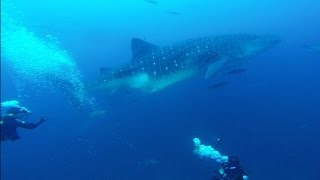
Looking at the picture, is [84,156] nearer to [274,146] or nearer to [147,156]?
[147,156]

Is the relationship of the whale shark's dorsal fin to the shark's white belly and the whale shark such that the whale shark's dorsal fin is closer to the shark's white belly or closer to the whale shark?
the whale shark

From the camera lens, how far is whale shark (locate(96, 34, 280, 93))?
1259 centimetres

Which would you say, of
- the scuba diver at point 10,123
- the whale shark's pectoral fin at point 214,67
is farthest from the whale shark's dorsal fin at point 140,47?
the scuba diver at point 10,123

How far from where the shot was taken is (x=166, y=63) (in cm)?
1275

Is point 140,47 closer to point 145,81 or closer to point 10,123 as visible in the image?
point 145,81

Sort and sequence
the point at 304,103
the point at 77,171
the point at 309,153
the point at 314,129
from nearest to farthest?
1. the point at 309,153
2. the point at 314,129
3. the point at 77,171
4. the point at 304,103

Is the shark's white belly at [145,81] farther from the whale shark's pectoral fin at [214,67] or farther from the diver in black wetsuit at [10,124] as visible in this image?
the diver in black wetsuit at [10,124]

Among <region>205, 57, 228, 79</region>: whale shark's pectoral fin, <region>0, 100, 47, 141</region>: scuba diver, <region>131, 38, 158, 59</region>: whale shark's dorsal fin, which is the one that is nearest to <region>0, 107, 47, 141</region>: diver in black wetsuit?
<region>0, 100, 47, 141</region>: scuba diver

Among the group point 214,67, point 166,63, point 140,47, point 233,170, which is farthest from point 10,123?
point 214,67

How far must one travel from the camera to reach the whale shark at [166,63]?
12586mm

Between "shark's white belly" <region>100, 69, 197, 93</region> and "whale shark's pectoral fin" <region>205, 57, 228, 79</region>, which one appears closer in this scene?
"shark's white belly" <region>100, 69, 197, 93</region>

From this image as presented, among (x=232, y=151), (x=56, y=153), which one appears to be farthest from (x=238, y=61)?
(x=56, y=153)

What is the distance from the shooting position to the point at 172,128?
52.2 feet

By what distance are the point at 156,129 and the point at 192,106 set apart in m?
2.57
